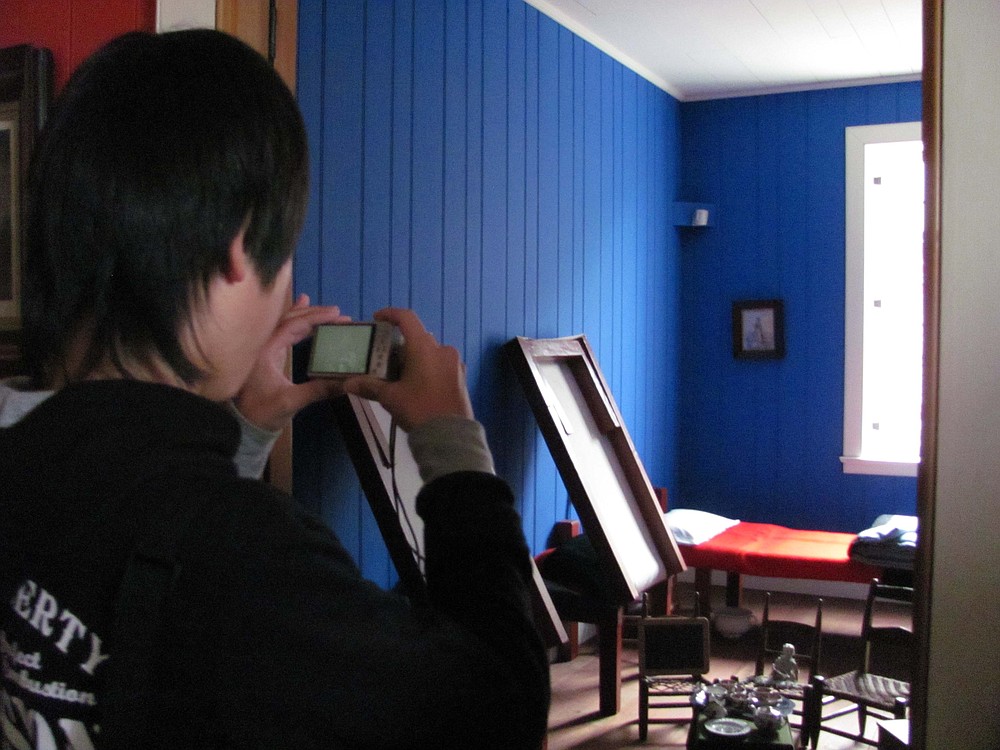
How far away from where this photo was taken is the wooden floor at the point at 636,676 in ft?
10.5

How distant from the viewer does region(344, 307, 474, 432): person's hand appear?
768 mm

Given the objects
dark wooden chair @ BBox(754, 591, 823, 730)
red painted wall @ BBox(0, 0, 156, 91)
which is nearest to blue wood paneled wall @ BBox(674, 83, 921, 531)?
dark wooden chair @ BBox(754, 591, 823, 730)

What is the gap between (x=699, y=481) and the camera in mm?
5395

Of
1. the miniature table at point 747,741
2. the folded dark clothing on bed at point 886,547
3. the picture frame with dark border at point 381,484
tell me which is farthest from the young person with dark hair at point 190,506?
the folded dark clothing on bed at point 886,547

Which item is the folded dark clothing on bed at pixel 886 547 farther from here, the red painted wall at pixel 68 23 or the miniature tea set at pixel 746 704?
the red painted wall at pixel 68 23

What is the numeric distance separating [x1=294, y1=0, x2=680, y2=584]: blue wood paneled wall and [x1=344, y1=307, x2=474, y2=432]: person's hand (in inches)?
64.2

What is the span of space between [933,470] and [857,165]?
14.1ft

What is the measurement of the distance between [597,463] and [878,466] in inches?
81.4

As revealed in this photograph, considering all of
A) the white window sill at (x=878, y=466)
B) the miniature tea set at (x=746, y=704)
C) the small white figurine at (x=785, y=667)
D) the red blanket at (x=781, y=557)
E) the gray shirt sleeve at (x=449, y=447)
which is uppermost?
the gray shirt sleeve at (x=449, y=447)

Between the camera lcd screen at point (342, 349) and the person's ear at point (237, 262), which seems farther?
the camera lcd screen at point (342, 349)

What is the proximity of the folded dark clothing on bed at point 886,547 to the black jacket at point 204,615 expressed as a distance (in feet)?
12.4

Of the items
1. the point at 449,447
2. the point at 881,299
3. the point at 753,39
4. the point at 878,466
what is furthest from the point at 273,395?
the point at 881,299

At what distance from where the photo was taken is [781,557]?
415 centimetres

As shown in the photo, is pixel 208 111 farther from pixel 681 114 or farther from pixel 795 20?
pixel 681 114
